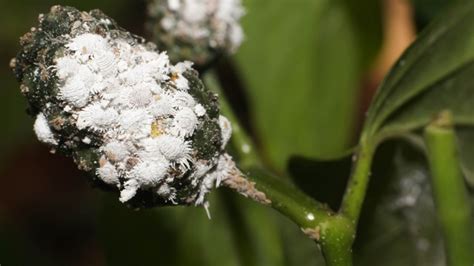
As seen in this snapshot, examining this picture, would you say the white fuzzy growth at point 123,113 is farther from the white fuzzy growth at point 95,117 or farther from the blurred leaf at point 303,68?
the blurred leaf at point 303,68

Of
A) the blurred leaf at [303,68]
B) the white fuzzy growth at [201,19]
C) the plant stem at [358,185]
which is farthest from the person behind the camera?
the blurred leaf at [303,68]

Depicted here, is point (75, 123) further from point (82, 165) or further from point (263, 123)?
point (263, 123)

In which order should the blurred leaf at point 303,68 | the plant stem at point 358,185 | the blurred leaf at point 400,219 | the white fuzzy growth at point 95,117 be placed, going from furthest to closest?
1. the blurred leaf at point 303,68
2. the blurred leaf at point 400,219
3. the plant stem at point 358,185
4. the white fuzzy growth at point 95,117

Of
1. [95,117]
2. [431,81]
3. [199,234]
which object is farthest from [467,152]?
[95,117]

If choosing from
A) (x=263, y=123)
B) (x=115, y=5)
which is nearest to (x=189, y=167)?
(x=263, y=123)

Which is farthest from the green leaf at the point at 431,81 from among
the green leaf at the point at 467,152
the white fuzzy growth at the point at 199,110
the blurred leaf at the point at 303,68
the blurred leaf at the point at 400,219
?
the blurred leaf at the point at 303,68

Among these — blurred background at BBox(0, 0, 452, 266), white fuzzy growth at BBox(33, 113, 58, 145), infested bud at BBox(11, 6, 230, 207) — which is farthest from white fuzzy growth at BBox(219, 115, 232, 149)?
blurred background at BBox(0, 0, 452, 266)

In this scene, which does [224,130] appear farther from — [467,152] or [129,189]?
[467,152]
